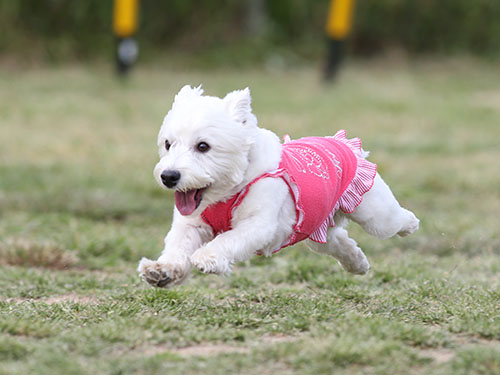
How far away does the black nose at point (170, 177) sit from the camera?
4.20 m

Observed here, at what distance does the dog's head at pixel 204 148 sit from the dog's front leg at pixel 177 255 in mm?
285

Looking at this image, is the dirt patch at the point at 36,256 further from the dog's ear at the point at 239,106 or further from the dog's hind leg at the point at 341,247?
the dog's ear at the point at 239,106

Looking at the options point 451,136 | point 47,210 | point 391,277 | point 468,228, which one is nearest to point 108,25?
point 451,136

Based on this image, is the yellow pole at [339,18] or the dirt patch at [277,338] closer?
the dirt patch at [277,338]

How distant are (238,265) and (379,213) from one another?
6.83 feet

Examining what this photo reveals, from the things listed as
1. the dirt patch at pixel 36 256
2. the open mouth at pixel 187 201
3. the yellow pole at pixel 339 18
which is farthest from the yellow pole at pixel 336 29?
the open mouth at pixel 187 201

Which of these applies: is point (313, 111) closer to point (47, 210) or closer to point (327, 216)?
point (47, 210)

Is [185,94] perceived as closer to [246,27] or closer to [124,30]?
[124,30]

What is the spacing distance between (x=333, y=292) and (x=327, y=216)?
834 millimetres

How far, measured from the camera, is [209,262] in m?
4.30

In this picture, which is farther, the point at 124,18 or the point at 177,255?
the point at 124,18

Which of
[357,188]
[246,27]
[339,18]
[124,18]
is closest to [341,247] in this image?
[357,188]

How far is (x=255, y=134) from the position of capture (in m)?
4.62

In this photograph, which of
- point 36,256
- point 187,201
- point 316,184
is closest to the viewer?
point 187,201
